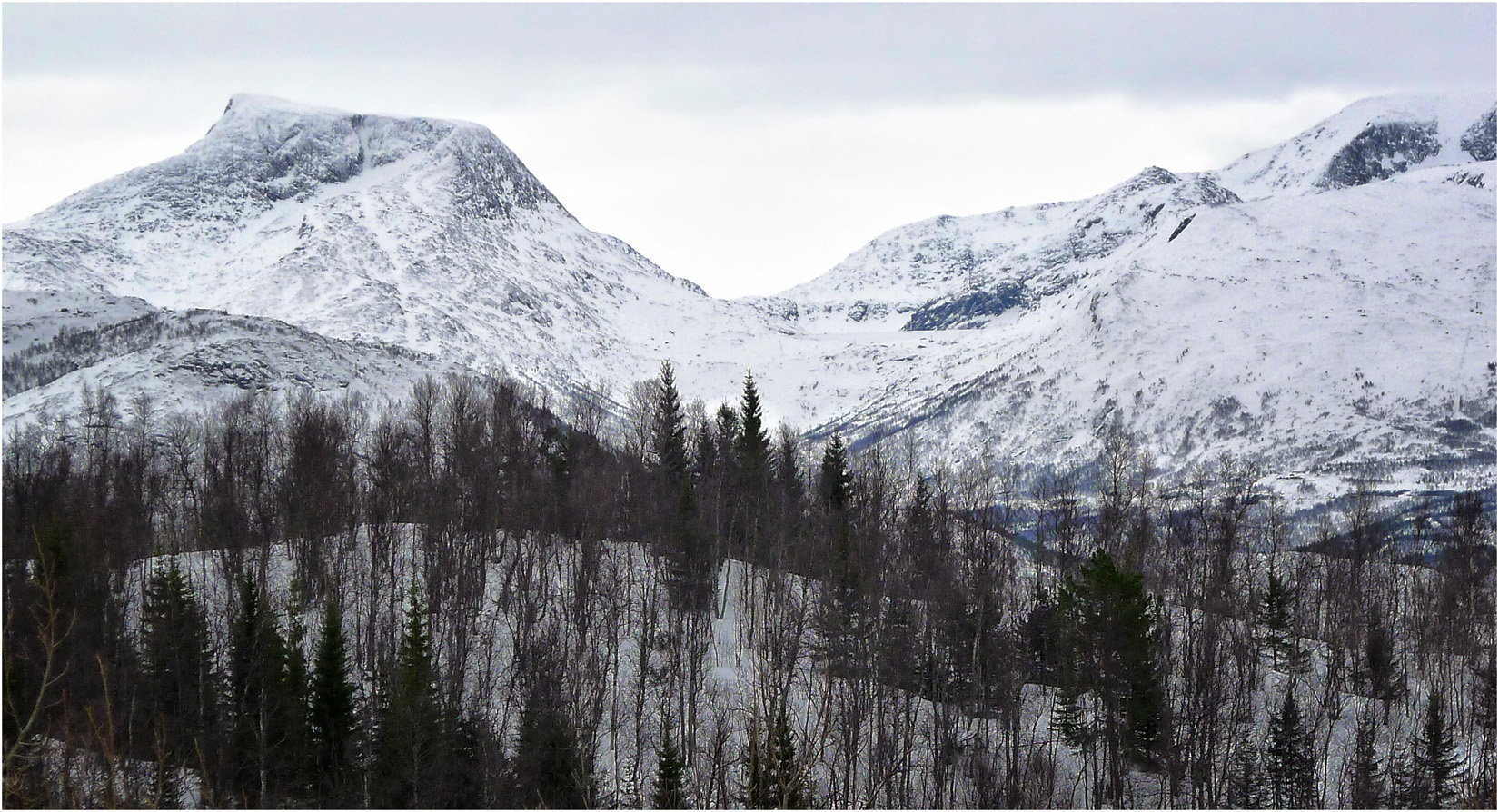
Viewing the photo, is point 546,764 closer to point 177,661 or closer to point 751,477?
point 177,661

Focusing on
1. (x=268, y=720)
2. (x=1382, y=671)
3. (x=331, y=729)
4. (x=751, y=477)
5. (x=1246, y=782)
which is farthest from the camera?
(x=751, y=477)

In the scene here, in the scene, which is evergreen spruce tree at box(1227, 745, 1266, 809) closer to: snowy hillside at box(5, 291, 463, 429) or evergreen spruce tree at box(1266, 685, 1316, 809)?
evergreen spruce tree at box(1266, 685, 1316, 809)

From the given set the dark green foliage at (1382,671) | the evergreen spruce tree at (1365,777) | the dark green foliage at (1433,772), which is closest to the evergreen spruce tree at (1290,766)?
the evergreen spruce tree at (1365,777)

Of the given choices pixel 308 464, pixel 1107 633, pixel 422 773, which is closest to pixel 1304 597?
pixel 1107 633

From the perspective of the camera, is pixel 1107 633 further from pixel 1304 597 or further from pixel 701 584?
pixel 1304 597

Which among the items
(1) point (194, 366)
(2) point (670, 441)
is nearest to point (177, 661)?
(2) point (670, 441)

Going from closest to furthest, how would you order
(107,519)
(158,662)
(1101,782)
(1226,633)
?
(158,662) < (1101,782) < (107,519) < (1226,633)

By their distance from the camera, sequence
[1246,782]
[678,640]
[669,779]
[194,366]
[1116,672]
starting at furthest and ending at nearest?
[194,366] < [678,640] < [1116,672] < [1246,782] < [669,779]
